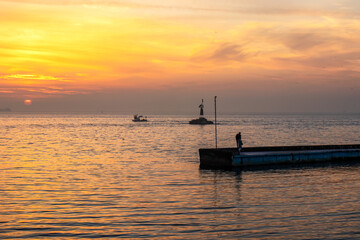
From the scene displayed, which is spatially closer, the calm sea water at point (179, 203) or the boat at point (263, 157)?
the calm sea water at point (179, 203)

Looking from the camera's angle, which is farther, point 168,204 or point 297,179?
point 297,179

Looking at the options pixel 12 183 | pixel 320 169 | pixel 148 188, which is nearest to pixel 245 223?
pixel 148 188

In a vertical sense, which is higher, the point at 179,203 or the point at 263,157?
the point at 263,157

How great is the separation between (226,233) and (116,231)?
479 cm

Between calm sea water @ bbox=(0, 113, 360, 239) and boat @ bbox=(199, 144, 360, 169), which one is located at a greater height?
boat @ bbox=(199, 144, 360, 169)

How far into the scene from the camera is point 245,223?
58.0ft

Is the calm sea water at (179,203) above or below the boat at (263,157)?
below

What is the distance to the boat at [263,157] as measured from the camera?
122 feet

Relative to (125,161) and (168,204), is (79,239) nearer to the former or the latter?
(168,204)

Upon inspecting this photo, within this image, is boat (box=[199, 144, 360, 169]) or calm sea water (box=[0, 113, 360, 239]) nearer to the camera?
calm sea water (box=[0, 113, 360, 239])

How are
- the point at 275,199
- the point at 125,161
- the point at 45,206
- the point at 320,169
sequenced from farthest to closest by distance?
1. the point at 125,161
2. the point at 320,169
3. the point at 275,199
4. the point at 45,206

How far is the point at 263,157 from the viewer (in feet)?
127

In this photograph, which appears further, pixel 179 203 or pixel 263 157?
pixel 263 157

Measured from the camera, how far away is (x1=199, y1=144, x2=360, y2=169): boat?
37125 mm
